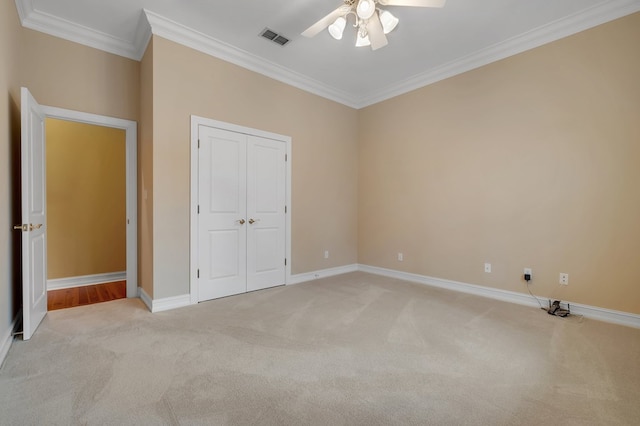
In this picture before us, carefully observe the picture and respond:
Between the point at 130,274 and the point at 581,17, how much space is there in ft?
18.6

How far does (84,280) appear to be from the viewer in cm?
427

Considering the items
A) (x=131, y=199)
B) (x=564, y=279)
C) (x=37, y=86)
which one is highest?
(x=37, y=86)

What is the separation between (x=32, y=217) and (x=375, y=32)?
3.48 m

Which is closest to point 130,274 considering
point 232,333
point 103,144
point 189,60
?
point 232,333

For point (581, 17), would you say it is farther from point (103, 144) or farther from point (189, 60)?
point (103, 144)

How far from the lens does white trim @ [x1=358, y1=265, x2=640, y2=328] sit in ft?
9.00

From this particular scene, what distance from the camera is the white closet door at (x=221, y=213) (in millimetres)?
3396

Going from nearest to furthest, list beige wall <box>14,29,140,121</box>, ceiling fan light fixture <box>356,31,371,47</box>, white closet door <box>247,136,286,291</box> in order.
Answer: ceiling fan light fixture <box>356,31,371,47</box> → beige wall <box>14,29,140,121</box> → white closet door <box>247,136,286,291</box>

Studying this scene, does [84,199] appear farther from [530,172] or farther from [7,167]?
[530,172]

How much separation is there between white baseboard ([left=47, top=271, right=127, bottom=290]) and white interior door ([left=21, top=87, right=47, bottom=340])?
146cm

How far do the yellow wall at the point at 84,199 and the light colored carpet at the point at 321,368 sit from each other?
5.13 feet

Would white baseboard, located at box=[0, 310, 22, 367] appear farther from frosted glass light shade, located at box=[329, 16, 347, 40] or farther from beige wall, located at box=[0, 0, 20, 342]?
frosted glass light shade, located at box=[329, 16, 347, 40]

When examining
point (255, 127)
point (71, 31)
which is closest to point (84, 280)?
point (71, 31)

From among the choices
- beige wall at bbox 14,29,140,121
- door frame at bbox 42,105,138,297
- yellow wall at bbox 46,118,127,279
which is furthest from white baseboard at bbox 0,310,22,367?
beige wall at bbox 14,29,140,121
